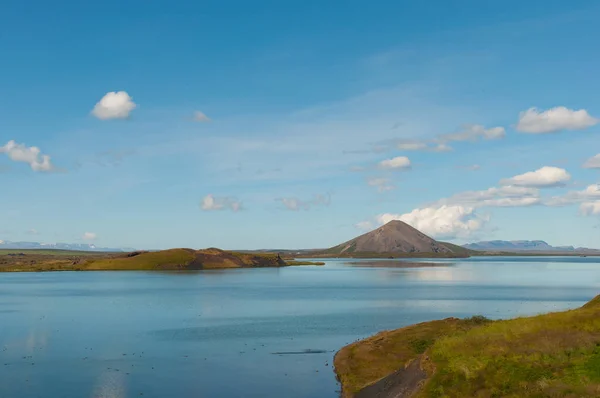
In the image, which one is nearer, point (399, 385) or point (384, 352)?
point (399, 385)

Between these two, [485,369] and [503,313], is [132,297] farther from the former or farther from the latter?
[485,369]

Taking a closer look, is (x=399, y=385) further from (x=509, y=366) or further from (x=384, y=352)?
(x=384, y=352)

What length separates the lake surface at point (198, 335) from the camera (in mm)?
55906

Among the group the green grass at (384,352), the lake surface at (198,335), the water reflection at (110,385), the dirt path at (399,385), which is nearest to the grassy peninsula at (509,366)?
the dirt path at (399,385)

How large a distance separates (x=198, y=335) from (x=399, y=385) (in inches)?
1871

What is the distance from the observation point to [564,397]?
106 ft

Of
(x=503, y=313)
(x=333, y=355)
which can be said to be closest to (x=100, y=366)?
(x=333, y=355)

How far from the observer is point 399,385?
46.8 metres

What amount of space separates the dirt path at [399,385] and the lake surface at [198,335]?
444cm

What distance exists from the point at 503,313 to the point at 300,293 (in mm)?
71723

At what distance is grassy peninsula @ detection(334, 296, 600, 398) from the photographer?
117 feet

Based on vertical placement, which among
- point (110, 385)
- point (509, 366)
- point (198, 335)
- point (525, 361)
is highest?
point (525, 361)

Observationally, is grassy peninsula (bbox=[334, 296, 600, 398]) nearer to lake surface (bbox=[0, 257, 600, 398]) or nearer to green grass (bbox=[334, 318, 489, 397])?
green grass (bbox=[334, 318, 489, 397])

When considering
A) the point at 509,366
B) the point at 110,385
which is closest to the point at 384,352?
the point at 509,366
